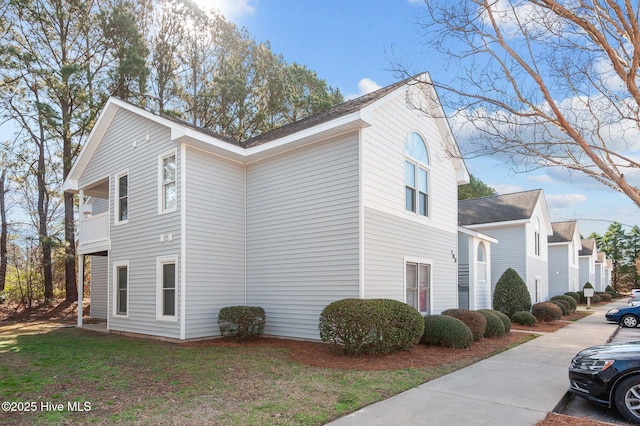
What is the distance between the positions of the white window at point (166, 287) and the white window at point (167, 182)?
60.5 inches

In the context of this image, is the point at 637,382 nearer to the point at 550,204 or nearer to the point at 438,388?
the point at 438,388

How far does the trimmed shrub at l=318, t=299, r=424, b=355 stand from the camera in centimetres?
874

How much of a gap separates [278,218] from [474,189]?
39503 millimetres

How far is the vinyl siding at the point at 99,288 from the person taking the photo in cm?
1870

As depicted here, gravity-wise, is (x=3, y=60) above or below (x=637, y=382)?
above

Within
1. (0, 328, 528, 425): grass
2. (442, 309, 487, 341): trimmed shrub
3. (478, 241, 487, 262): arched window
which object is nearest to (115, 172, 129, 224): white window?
(0, 328, 528, 425): grass

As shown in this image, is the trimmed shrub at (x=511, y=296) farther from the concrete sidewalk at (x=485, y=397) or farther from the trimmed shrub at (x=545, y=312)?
the concrete sidewalk at (x=485, y=397)

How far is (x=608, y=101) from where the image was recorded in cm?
763

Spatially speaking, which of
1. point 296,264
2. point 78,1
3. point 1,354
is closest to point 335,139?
point 296,264

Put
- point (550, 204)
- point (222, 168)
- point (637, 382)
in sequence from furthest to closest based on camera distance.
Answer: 1. point (550, 204)
2. point (222, 168)
3. point (637, 382)

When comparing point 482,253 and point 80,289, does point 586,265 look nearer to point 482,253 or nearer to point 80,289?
point 482,253

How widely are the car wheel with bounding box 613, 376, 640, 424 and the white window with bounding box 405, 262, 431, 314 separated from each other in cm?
683

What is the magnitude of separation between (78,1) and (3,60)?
4434mm

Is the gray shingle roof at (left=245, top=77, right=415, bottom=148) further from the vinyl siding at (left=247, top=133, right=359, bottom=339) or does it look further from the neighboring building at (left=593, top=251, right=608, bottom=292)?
the neighboring building at (left=593, top=251, right=608, bottom=292)
